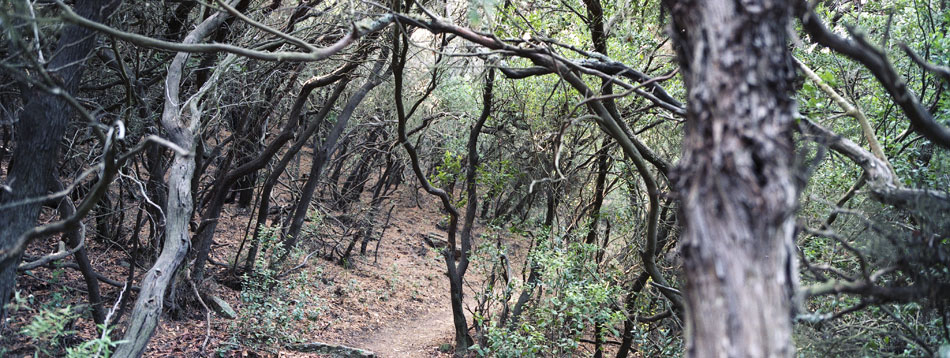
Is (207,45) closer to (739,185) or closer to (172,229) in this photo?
(172,229)

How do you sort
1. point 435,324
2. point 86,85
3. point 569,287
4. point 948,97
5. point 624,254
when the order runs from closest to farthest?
point 948,97, point 86,85, point 569,287, point 624,254, point 435,324

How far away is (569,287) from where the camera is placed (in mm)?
Answer: 6934

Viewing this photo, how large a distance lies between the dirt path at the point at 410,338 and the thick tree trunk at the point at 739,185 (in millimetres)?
8110

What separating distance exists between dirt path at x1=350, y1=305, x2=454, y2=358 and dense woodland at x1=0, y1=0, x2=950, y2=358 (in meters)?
0.39

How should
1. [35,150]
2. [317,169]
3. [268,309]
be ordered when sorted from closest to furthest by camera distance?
1. [35,150]
2. [268,309]
3. [317,169]

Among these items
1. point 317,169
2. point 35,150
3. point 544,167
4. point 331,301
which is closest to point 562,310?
point 544,167

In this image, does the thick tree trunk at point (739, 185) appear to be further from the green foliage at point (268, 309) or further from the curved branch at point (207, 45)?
the green foliage at point (268, 309)

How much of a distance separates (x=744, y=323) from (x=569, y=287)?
5.57m

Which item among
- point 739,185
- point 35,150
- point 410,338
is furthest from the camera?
point 410,338

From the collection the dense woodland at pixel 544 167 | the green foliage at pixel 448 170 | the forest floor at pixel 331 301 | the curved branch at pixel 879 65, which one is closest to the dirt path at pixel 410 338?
the forest floor at pixel 331 301

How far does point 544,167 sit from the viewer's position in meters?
8.25

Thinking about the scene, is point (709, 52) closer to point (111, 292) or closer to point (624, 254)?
point (624, 254)

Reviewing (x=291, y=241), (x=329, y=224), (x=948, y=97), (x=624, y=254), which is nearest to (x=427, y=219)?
(x=329, y=224)

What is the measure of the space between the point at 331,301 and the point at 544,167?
5368 millimetres
